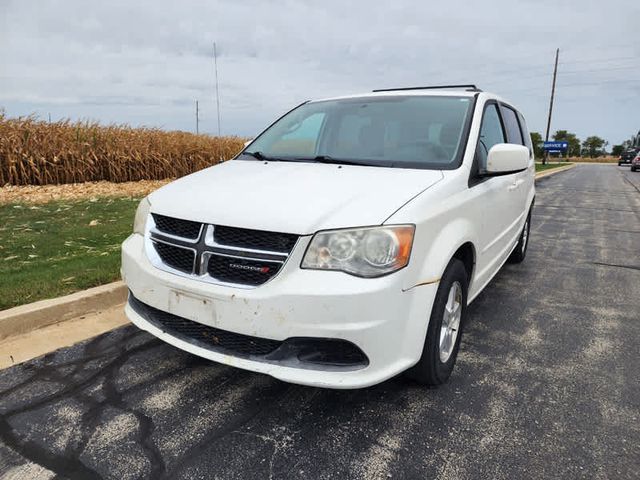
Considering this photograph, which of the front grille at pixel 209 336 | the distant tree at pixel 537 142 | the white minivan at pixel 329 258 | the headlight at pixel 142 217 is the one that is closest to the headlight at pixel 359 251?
the white minivan at pixel 329 258

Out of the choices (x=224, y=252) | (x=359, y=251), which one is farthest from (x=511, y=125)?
(x=224, y=252)

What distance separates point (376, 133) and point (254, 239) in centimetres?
156

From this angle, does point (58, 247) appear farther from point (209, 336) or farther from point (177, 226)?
point (209, 336)

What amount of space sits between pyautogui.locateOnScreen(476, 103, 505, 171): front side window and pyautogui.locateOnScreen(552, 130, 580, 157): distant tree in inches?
4248

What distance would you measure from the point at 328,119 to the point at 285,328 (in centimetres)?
223

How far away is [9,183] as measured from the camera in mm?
10031

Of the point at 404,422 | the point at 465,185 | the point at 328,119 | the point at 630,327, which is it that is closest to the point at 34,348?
the point at 404,422

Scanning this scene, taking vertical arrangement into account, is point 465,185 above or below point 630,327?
above

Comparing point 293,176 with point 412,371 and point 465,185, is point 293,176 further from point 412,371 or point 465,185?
point 412,371

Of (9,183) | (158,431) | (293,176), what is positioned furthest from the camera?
(9,183)

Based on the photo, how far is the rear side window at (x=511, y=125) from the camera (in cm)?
427

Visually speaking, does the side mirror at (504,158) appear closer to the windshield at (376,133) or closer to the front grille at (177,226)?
the windshield at (376,133)

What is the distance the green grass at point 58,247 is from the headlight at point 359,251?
2588 mm

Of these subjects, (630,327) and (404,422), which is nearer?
(404,422)
